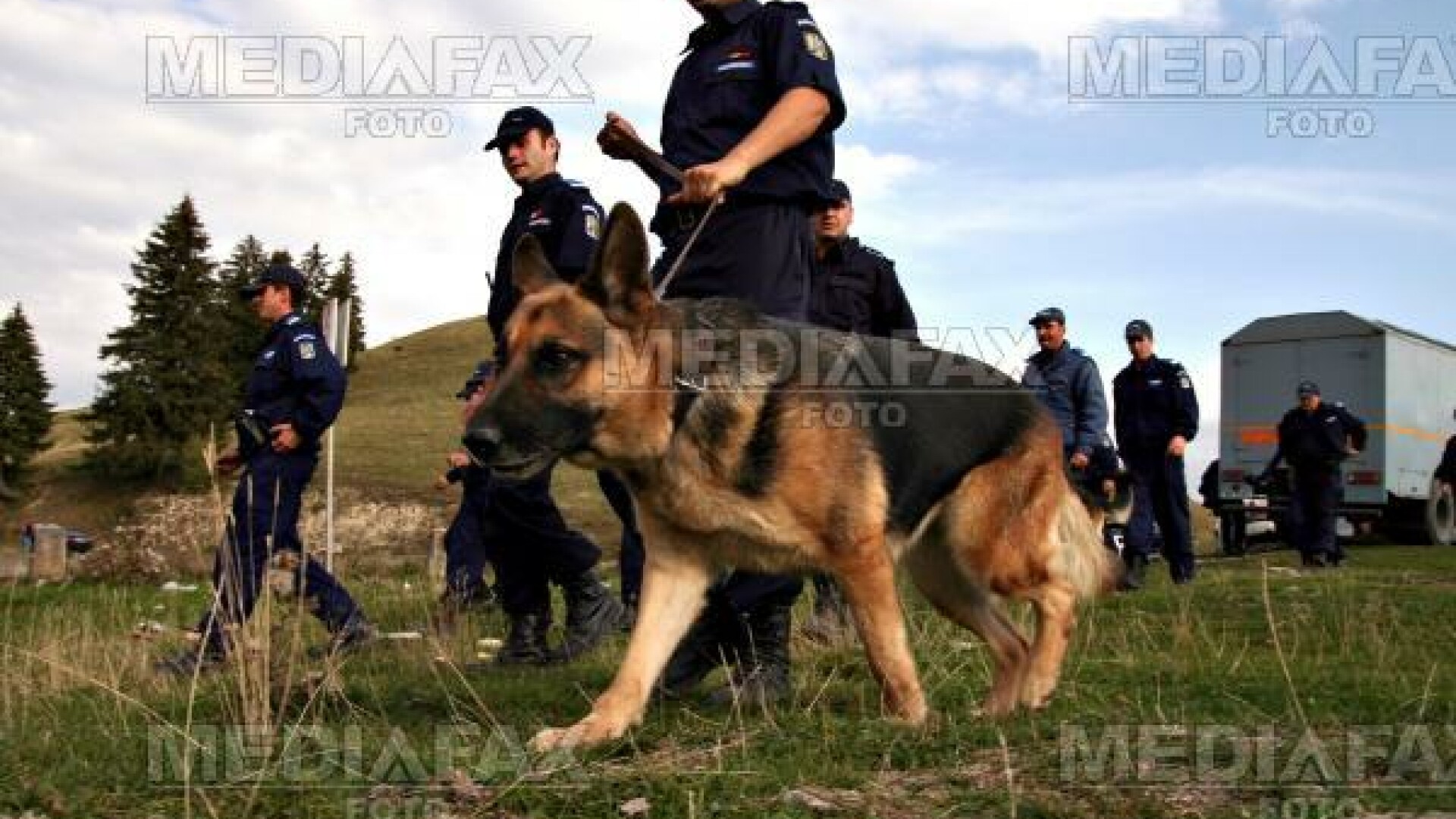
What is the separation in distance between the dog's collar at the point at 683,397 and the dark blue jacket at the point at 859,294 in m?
4.05

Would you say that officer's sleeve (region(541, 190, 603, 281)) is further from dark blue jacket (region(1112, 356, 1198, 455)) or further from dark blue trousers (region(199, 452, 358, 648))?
dark blue jacket (region(1112, 356, 1198, 455))

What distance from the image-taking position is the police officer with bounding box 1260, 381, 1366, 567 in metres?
16.2

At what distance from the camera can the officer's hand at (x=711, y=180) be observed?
14.6ft

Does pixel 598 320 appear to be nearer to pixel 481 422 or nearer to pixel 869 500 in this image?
pixel 481 422

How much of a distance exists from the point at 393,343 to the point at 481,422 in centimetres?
7581

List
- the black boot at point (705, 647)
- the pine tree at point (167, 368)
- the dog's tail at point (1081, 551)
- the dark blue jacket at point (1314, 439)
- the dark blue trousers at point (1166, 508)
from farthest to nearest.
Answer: the pine tree at point (167, 368) → the dark blue jacket at point (1314, 439) → the dark blue trousers at point (1166, 508) → the black boot at point (705, 647) → the dog's tail at point (1081, 551)

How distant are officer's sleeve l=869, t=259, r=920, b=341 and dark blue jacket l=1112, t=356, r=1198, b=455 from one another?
18.5 ft

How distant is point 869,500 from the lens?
4.24 m

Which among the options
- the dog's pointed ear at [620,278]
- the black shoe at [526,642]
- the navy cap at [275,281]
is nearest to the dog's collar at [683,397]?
the dog's pointed ear at [620,278]

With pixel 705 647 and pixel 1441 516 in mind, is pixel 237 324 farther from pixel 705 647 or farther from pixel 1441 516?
pixel 705 647

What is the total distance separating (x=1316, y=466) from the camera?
53.4 feet

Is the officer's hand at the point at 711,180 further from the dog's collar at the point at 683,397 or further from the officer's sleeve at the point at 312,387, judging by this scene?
the officer's sleeve at the point at 312,387

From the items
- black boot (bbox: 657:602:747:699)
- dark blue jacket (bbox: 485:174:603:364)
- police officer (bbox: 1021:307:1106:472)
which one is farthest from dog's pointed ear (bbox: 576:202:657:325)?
police officer (bbox: 1021:307:1106:472)

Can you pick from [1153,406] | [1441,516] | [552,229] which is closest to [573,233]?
[552,229]
